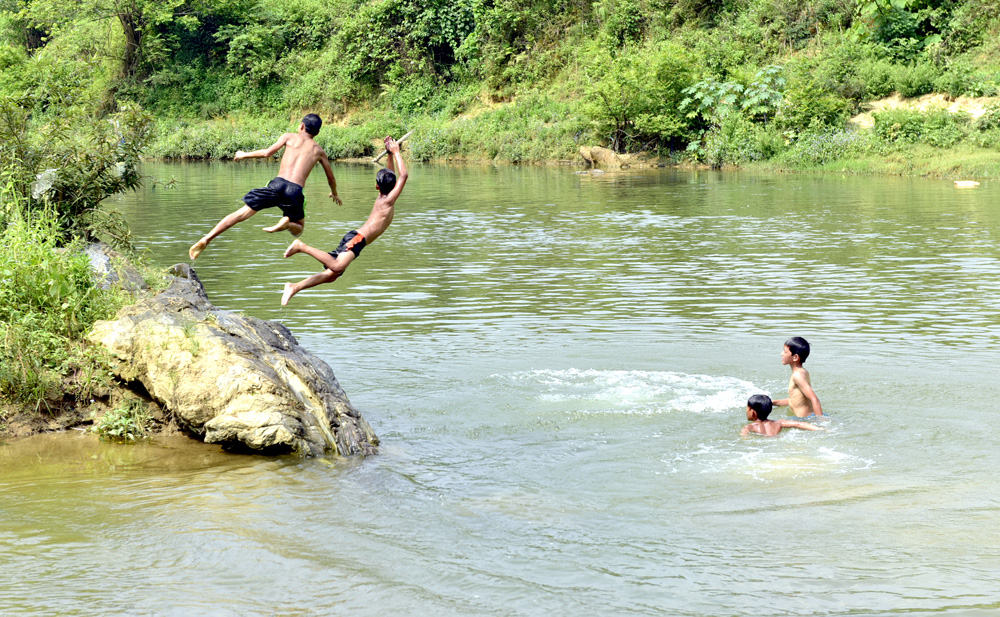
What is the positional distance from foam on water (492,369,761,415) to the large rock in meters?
2.49

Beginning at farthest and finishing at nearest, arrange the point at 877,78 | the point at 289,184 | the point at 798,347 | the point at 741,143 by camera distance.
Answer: the point at 741,143
the point at 877,78
the point at 798,347
the point at 289,184

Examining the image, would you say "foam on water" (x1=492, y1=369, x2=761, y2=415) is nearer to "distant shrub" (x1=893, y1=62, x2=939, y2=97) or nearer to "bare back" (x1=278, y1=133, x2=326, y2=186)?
"bare back" (x1=278, y1=133, x2=326, y2=186)

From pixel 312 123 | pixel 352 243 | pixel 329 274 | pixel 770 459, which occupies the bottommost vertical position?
pixel 770 459

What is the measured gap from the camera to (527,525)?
7.61 m

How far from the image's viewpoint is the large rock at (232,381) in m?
9.11

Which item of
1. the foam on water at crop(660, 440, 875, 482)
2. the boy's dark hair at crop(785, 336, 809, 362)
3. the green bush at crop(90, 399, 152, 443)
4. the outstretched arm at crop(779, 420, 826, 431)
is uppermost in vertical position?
the boy's dark hair at crop(785, 336, 809, 362)

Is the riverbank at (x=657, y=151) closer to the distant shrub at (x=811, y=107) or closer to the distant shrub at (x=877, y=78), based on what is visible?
the distant shrub at (x=877, y=78)

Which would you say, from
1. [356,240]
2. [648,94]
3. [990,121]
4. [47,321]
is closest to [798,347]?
[356,240]

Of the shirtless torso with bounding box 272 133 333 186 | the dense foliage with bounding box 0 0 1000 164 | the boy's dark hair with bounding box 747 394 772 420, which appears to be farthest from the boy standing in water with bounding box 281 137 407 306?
the dense foliage with bounding box 0 0 1000 164

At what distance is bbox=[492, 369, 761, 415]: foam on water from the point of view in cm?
1083

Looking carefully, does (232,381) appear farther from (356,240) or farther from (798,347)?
(798,347)

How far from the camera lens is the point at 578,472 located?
8.88 m

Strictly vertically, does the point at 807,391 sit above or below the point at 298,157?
below

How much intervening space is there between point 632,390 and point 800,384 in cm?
187
